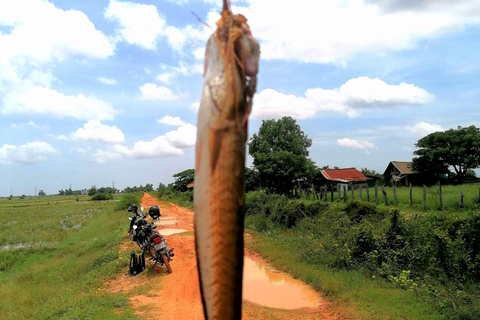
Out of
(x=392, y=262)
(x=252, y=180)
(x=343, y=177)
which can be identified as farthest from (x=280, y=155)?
(x=392, y=262)

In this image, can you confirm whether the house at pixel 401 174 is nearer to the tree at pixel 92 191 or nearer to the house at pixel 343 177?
the house at pixel 343 177

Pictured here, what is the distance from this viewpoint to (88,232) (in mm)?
17922

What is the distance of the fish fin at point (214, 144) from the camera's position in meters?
0.81

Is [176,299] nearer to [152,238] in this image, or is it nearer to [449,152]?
[152,238]

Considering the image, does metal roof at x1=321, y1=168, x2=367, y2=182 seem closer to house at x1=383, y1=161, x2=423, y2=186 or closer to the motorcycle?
house at x1=383, y1=161, x2=423, y2=186

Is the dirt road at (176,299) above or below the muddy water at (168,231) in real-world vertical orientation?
below

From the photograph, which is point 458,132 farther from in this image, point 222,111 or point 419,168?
point 222,111

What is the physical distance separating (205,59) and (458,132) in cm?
3225

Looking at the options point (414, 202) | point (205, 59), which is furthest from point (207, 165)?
point (414, 202)

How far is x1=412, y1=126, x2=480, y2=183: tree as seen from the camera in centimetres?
2675

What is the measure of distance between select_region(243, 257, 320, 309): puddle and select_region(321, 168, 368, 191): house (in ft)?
75.2

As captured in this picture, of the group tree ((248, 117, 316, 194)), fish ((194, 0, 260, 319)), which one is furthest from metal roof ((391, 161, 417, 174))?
fish ((194, 0, 260, 319))

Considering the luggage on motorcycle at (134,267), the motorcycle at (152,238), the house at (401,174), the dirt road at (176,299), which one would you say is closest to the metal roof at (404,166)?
the house at (401,174)

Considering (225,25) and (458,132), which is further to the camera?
(458,132)
